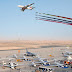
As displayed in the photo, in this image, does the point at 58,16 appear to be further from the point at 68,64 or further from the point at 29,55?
the point at 29,55

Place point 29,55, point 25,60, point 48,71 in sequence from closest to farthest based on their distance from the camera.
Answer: point 48,71 → point 25,60 → point 29,55

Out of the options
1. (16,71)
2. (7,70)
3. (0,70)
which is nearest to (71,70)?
(16,71)

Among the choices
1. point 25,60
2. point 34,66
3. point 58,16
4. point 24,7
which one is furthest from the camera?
Answer: point 25,60

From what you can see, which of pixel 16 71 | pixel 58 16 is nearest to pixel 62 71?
pixel 16 71

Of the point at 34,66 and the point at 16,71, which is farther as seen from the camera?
the point at 34,66

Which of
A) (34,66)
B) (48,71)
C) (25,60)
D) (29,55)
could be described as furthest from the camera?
(29,55)

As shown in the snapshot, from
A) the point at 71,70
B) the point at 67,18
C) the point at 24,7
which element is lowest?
the point at 71,70

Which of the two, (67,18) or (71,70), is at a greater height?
(67,18)

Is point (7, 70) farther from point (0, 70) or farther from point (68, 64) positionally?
point (68, 64)

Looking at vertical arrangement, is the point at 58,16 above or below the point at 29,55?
above
